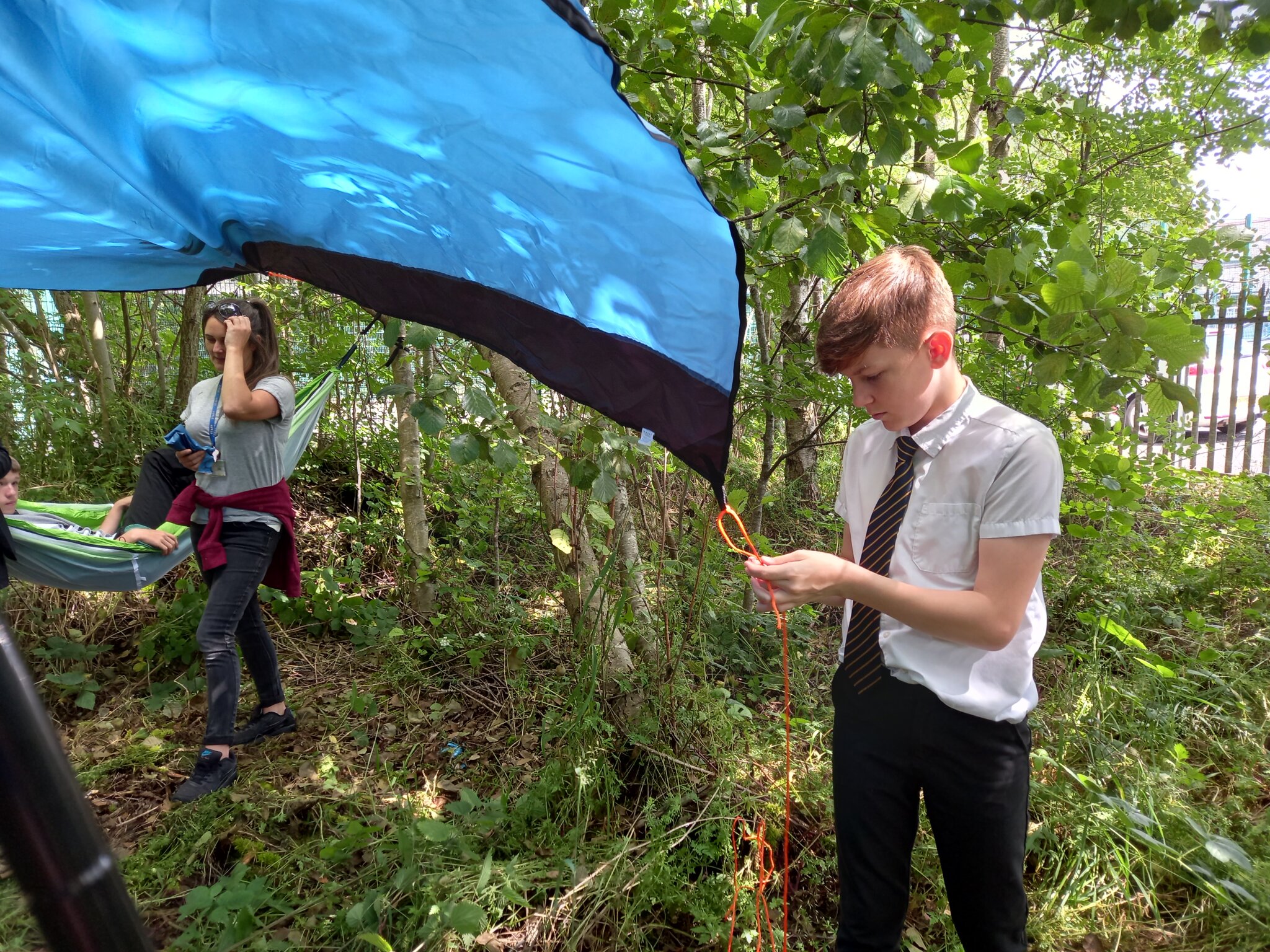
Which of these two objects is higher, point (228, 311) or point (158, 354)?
point (228, 311)

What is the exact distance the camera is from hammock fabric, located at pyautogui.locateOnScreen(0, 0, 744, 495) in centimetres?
114

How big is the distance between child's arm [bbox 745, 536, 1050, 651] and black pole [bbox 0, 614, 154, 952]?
0.95 metres

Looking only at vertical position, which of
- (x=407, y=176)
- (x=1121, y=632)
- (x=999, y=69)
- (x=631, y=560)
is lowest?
(x=1121, y=632)

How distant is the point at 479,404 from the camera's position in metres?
1.95

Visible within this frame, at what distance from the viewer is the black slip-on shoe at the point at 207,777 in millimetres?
2439

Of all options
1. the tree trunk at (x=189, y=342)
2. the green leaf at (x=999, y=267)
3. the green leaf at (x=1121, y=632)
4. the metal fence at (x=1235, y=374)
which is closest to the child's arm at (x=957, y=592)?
the green leaf at (x=999, y=267)

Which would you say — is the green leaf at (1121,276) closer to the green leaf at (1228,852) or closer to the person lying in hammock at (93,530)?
the green leaf at (1228,852)

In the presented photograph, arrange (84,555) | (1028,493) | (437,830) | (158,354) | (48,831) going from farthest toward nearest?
(158,354), (84,555), (437,830), (1028,493), (48,831)

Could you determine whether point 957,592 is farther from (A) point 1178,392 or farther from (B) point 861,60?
(B) point 861,60

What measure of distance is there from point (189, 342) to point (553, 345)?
11.2 ft

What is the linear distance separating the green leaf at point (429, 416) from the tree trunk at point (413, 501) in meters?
1.55

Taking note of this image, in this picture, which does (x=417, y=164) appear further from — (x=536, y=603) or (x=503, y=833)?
(x=536, y=603)

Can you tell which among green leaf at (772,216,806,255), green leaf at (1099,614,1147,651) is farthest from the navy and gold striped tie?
green leaf at (1099,614,1147,651)

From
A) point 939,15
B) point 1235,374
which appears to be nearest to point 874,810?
point 939,15
